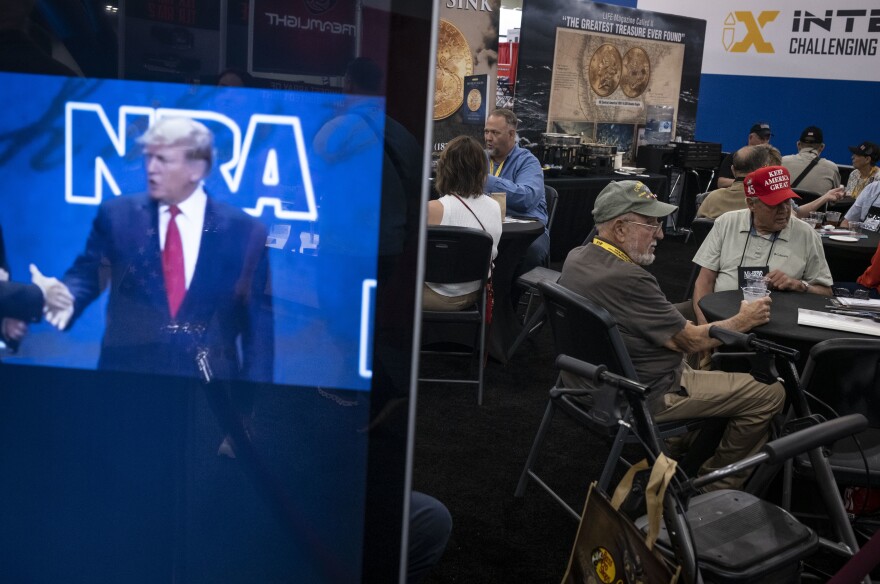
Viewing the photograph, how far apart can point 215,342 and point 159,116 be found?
22cm

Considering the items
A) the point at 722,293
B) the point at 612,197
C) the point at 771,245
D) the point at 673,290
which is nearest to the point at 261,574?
the point at 612,197

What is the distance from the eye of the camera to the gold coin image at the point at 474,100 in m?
7.78

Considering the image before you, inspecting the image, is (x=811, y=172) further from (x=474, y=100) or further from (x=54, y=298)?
(x=54, y=298)

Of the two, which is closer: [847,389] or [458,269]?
[847,389]

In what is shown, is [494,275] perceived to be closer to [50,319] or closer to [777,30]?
[50,319]

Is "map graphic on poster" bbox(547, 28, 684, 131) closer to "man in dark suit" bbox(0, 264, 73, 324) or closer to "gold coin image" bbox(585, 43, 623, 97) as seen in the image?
"gold coin image" bbox(585, 43, 623, 97)

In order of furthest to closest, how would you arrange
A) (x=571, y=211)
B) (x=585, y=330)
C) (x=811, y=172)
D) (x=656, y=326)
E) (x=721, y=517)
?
(x=571, y=211) < (x=811, y=172) < (x=656, y=326) < (x=585, y=330) < (x=721, y=517)

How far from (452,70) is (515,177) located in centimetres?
287

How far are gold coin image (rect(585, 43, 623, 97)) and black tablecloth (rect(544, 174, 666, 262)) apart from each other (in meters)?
1.63

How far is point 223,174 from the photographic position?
30.8 inches

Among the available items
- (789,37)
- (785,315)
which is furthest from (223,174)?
(789,37)

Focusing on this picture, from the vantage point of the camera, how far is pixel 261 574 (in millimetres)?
890

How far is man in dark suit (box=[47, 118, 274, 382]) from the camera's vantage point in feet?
2.56

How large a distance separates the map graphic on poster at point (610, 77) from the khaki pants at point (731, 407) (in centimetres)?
645
